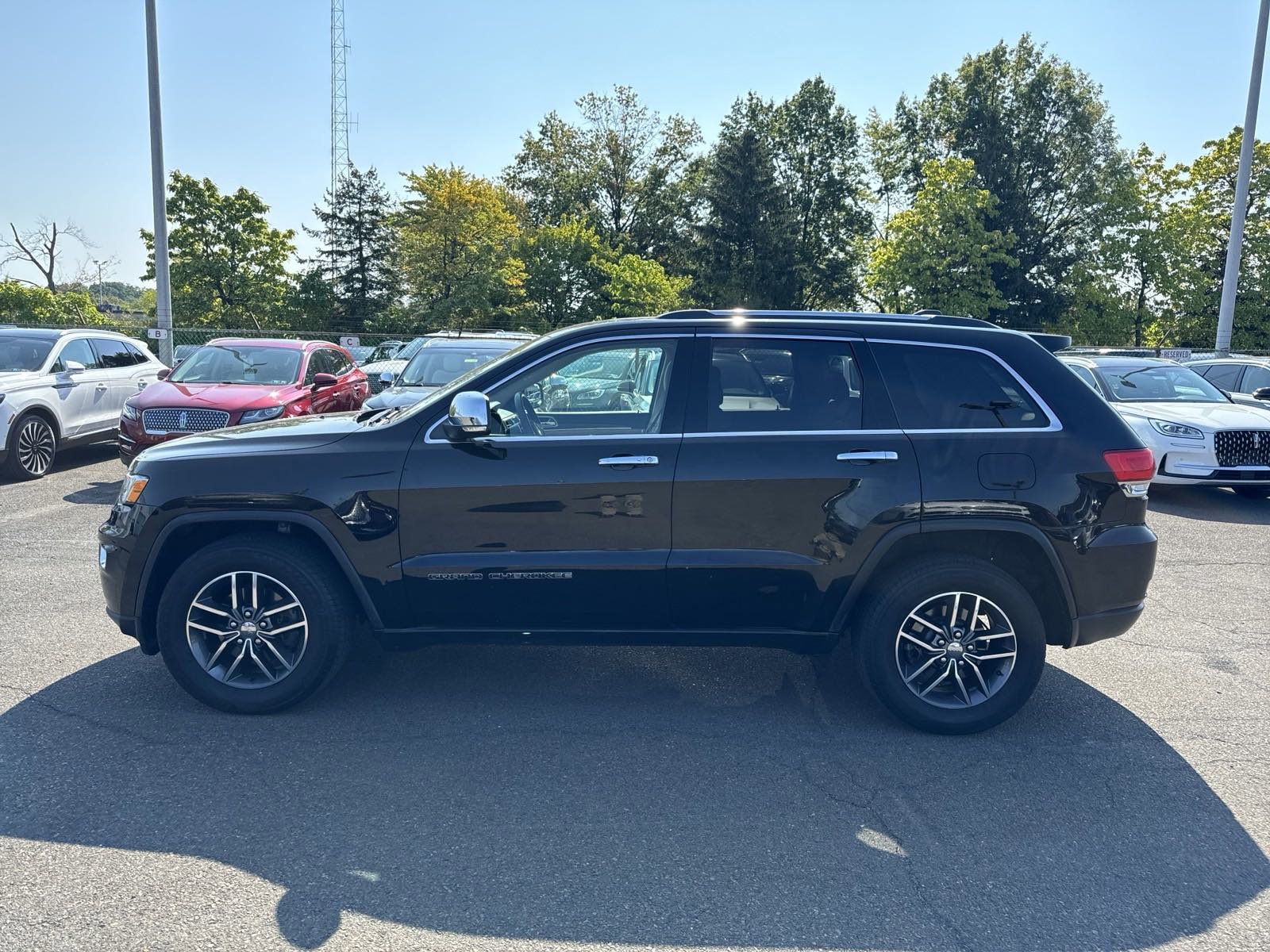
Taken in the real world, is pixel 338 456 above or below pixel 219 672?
above

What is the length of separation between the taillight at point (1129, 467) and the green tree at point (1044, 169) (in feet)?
160

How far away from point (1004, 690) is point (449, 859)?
2.60m

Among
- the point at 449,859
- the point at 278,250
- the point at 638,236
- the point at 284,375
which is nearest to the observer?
the point at 449,859

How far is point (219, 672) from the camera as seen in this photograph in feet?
14.7

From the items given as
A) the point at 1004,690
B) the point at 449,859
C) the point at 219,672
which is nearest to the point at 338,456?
the point at 219,672

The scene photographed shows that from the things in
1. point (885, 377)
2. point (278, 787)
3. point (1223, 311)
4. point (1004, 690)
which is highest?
point (1223, 311)

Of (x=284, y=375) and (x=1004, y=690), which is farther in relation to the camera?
(x=284, y=375)

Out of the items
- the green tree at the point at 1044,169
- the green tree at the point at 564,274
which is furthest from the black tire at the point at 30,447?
the green tree at the point at 1044,169

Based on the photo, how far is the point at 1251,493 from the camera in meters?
11.8

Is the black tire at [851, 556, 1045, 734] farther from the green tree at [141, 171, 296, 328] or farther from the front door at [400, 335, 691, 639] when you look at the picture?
the green tree at [141, 171, 296, 328]

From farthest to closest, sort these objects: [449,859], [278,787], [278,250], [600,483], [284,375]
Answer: [278,250] → [284,375] → [600,483] → [278,787] → [449,859]

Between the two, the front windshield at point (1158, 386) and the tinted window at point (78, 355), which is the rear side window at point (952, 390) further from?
the tinted window at point (78, 355)

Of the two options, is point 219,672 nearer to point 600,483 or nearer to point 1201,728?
point 600,483

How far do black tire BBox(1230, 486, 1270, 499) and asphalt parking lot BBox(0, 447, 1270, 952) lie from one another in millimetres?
7299
